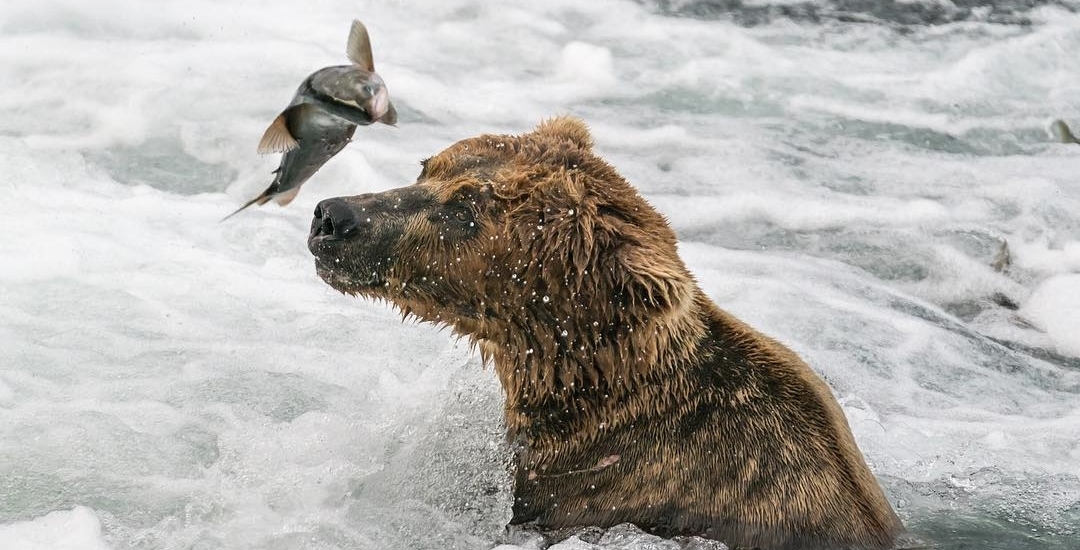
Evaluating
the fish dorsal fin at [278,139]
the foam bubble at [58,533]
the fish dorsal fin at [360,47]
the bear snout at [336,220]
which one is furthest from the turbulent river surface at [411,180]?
the fish dorsal fin at [360,47]

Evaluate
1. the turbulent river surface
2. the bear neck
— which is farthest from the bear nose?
the turbulent river surface

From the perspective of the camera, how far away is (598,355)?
374cm

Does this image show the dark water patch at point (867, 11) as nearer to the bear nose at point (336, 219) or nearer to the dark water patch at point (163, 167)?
the dark water patch at point (163, 167)

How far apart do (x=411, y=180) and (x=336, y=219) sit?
12.9 ft

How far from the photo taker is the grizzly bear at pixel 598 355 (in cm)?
365

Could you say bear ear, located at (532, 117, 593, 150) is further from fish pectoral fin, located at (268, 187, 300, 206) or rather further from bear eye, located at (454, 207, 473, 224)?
fish pectoral fin, located at (268, 187, 300, 206)

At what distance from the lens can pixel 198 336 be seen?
541 centimetres

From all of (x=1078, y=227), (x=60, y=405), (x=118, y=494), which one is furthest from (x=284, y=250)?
(x=1078, y=227)

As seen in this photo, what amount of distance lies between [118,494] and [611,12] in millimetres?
7698

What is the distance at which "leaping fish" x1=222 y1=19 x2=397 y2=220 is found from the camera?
11.6 ft

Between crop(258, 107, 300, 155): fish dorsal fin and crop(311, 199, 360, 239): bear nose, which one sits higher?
crop(258, 107, 300, 155): fish dorsal fin

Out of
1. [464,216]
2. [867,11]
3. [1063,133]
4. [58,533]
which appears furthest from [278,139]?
[867,11]

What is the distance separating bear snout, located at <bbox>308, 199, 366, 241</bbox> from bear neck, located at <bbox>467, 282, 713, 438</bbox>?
20.6 inches

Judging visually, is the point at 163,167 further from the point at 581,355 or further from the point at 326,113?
the point at 581,355
